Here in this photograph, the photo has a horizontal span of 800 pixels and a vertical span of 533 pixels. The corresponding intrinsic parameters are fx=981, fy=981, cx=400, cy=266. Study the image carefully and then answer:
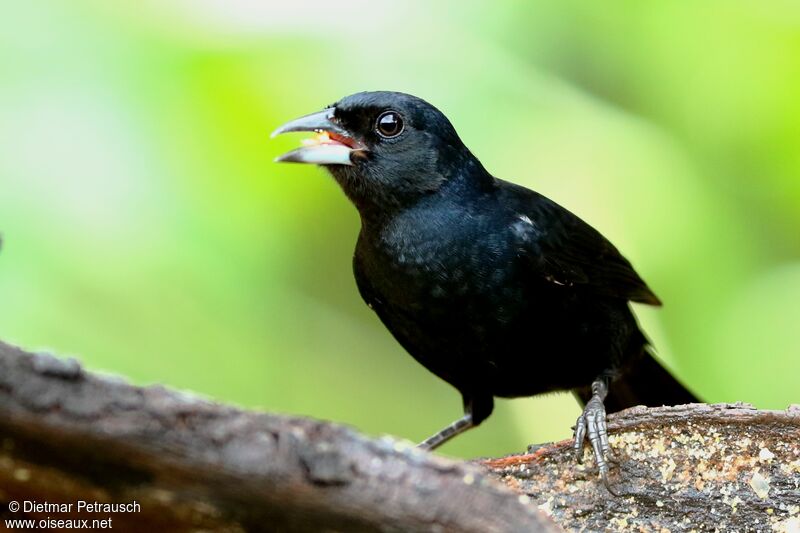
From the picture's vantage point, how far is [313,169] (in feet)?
15.0

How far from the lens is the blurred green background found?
4004 mm

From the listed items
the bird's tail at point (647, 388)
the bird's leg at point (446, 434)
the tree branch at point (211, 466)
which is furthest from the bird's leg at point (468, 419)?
the tree branch at point (211, 466)

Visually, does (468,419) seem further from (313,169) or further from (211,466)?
(211,466)

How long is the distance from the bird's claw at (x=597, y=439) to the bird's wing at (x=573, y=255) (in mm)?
609

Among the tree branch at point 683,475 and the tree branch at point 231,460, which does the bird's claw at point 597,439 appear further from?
the tree branch at point 231,460

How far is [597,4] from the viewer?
4.57 meters

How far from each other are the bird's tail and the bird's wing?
30cm

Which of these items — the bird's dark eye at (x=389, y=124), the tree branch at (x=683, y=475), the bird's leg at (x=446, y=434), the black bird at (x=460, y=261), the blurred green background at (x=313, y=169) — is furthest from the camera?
the blurred green background at (x=313, y=169)

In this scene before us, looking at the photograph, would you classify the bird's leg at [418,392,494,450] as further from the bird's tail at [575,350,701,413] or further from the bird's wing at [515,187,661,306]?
the bird's wing at [515,187,661,306]

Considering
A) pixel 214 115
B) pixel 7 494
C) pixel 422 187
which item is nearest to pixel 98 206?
pixel 214 115

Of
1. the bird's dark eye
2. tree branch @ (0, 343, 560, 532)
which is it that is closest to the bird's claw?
the bird's dark eye

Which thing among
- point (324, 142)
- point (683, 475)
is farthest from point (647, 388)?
point (324, 142)

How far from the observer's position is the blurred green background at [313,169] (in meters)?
4.00

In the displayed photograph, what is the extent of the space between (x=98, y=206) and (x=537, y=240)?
1774 mm
